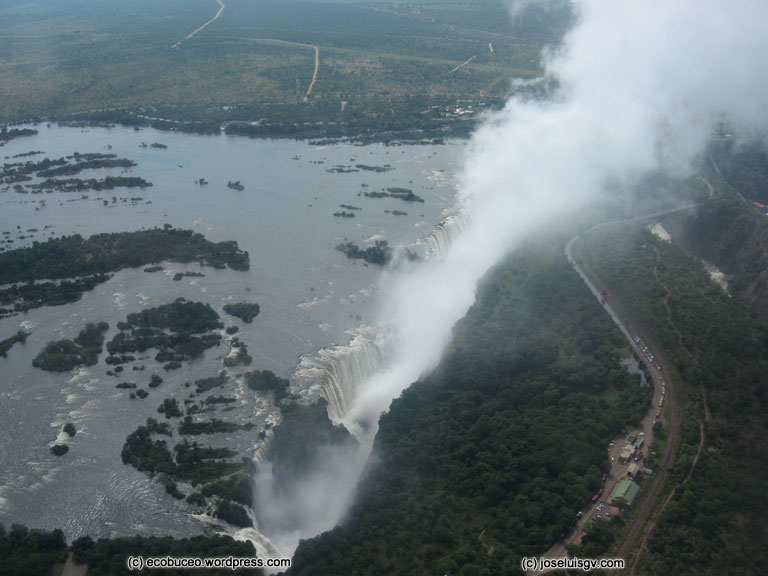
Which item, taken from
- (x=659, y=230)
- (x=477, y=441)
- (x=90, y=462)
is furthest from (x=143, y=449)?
(x=659, y=230)

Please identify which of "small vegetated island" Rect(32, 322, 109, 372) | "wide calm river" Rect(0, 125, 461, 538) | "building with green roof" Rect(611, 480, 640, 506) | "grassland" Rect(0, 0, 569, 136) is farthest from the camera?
"grassland" Rect(0, 0, 569, 136)

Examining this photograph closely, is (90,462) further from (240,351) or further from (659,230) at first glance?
(659,230)

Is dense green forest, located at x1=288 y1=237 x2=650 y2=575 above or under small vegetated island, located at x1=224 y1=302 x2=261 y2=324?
above

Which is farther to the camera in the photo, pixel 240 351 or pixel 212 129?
pixel 212 129

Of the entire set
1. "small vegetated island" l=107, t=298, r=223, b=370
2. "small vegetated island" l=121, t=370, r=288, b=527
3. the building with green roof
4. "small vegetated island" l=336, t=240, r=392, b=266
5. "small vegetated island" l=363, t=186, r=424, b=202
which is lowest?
"small vegetated island" l=121, t=370, r=288, b=527

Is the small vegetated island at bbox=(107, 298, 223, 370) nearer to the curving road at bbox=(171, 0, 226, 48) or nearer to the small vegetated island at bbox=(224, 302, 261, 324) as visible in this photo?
the small vegetated island at bbox=(224, 302, 261, 324)

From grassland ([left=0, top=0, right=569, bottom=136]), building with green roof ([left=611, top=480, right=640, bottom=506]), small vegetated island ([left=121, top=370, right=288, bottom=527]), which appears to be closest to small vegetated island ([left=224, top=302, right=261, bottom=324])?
small vegetated island ([left=121, top=370, right=288, bottom=527])

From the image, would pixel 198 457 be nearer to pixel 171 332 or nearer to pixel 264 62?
→ pixel 171 332

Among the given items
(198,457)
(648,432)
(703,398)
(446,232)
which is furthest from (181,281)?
(703,398)
